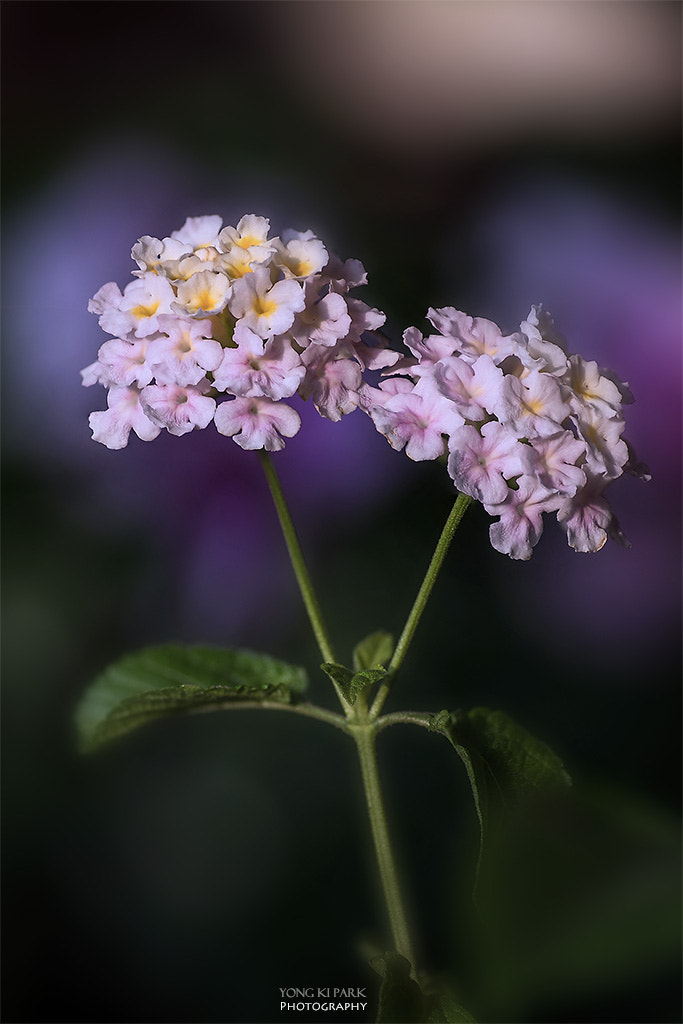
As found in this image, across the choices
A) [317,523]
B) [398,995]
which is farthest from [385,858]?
[317,523]

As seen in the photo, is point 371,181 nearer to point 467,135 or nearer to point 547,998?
point 467,135

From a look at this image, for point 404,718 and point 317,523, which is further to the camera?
point 317,523

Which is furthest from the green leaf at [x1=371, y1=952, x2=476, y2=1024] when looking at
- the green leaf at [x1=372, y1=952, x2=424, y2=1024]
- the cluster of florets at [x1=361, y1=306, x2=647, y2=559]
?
the cluster of florets at [x1=361, y1=306, x2=647, y2=559]

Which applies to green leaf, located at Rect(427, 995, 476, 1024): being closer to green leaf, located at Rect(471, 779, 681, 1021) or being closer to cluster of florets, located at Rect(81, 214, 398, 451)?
green leaf, located at Rect(471, 779, 681, 1021)

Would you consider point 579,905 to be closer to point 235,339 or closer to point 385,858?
point 385,858

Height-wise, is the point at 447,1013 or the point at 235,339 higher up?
the point at 235,339

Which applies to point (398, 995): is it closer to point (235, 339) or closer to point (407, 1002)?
point (407, 1002)
